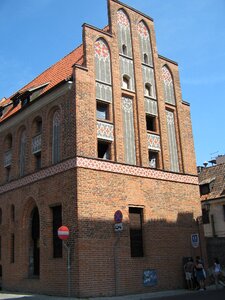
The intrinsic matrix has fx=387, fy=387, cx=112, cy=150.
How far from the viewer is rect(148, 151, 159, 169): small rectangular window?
70.6 feet

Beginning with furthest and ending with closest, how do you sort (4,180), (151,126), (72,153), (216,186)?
(216,186)
(4,180)
(151,126)
(72,153)

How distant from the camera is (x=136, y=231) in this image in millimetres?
19281

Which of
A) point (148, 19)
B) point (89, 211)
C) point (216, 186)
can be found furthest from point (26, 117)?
point (216, 186)

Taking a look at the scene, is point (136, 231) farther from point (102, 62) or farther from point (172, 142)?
point (102, 62)

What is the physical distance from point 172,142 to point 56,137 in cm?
695

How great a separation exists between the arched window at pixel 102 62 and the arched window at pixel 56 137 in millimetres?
2976

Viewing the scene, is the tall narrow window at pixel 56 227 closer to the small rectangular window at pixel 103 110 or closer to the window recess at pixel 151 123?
the small rectangular window at pixel 103 110

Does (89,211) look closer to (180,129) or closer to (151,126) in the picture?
(151,126)

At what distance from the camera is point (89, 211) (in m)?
17.4

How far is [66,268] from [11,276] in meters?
5.71

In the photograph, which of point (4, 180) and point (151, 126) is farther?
point (4, 180)

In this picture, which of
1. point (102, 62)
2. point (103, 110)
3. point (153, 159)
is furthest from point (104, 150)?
point (102, 62)

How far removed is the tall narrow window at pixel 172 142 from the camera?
72.9 feet

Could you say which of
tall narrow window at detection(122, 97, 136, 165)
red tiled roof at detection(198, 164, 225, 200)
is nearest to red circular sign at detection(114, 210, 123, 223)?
tall narrow window at detection(122, 97, 136, 165)
